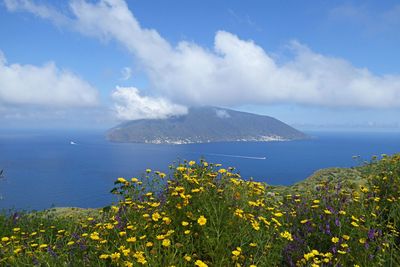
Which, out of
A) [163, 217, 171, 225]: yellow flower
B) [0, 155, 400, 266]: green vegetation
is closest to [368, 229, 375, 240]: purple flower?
[0, 155, 400, 266]: green vegetation

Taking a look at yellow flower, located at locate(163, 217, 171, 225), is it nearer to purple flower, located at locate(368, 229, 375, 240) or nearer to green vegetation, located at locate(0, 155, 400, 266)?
green vegetation, located at locate(0, 155, 400, 266)

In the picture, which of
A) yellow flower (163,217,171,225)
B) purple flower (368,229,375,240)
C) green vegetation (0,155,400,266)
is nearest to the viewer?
green vegetation (0,155,400,266)

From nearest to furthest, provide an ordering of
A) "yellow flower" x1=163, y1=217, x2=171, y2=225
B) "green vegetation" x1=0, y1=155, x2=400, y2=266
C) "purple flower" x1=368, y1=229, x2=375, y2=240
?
"green vegetation" x1=0, y1=155, x2=400, y2=266, "yellow flower" x1=163, y1=217, x2=171, y2=225, "purple flower" x1=368, y1=229, x2=375, y2=240

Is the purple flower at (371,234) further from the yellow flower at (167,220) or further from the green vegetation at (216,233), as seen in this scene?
the yellow flower at (167,220)

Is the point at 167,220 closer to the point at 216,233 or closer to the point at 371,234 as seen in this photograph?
the point at 216,233

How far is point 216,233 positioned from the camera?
4.74 meters

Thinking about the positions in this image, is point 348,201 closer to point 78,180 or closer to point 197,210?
point 197,210

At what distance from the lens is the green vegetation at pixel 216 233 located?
14.5 ft

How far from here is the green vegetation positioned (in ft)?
14.5

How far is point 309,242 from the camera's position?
5.68 m

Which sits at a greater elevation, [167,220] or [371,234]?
[167,220]

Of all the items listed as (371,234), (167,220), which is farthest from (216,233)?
(371,234)

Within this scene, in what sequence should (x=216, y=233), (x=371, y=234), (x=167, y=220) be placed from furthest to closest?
(x=371, y=234), (x=167, y=220), (x=216, y=233)

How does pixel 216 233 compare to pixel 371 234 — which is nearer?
pixel 216 233
